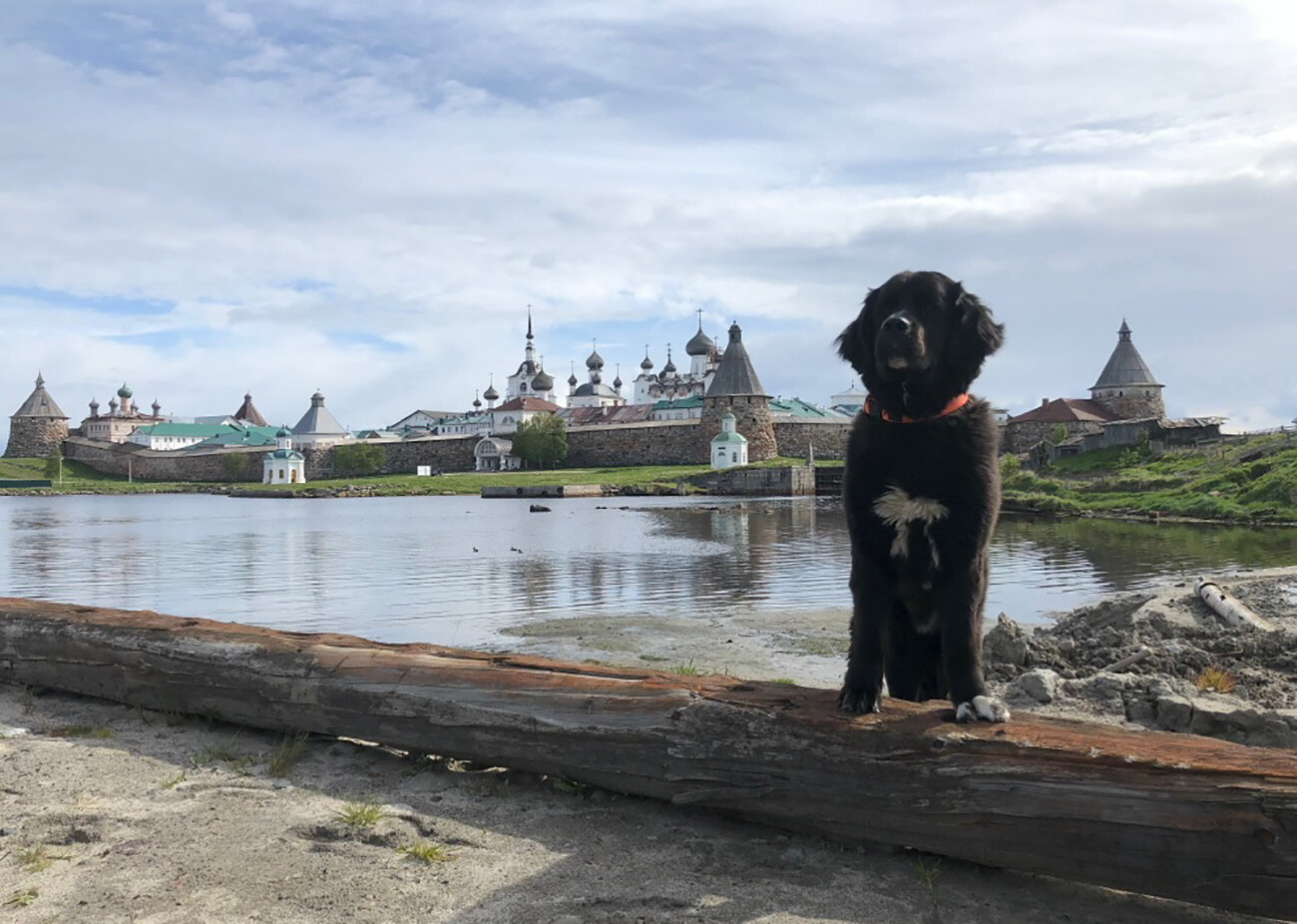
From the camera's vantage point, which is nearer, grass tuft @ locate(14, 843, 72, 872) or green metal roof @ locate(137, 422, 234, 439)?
grass tuft @ locate(14, 843, 72, 872)

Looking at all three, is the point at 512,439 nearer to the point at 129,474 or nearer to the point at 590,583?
the point at 129,474

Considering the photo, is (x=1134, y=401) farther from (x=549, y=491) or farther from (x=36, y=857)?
(x=36, y=857)

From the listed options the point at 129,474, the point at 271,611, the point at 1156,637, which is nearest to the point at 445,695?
the point at 1156,637

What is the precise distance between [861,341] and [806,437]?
8243cm

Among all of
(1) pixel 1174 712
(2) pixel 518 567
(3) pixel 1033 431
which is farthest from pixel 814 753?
(3) pixel 1033 431

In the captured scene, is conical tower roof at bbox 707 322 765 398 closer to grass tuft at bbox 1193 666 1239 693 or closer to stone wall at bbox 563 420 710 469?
stone wall at bbox 563 420 710 469

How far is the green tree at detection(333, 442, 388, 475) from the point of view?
309 feet

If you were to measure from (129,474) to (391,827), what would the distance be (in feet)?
356

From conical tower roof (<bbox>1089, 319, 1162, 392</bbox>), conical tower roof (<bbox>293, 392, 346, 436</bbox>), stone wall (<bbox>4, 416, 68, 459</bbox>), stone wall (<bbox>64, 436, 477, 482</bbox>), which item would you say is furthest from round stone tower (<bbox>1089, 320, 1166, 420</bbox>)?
stone wall (<bbox>4, 416, 68, 459</bbox>)

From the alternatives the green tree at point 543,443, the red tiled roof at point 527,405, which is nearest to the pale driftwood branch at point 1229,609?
the green tree at point 543,443

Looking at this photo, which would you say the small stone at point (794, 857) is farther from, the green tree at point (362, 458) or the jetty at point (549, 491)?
the green tree at point (362, 458)

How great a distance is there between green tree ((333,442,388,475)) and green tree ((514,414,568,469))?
13.2 metres

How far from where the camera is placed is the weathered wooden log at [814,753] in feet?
10.2

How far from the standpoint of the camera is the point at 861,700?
3.86 metres
